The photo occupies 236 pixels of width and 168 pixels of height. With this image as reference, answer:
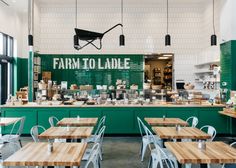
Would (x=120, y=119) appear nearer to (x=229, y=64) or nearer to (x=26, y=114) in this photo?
(x=26, y=114)

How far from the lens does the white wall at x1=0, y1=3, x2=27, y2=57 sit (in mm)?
10406

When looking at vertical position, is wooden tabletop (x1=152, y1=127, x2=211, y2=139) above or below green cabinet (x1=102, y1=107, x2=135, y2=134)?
above

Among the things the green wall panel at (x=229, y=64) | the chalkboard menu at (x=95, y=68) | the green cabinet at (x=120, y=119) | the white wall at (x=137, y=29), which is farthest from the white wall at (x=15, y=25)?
the green wall panel at (x=229, y=64)

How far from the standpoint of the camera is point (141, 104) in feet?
29.7

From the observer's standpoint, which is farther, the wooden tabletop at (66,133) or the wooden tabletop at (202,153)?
the wooden tabletop at (66,133)

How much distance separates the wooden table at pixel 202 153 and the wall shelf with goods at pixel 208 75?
6639 millimetres

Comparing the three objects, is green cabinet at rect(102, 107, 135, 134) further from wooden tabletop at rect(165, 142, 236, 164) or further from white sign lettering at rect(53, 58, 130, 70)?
wooden tabletop at rect(165, 142, 236, 164)

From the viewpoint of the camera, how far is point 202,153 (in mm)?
3631

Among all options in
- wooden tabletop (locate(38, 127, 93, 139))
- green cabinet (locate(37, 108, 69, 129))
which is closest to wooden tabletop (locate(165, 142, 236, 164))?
wooden tabletop (locate(38, 127, 93, 139))

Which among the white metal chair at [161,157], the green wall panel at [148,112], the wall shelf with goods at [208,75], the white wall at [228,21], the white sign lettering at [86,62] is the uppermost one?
the white wall at [228,21]

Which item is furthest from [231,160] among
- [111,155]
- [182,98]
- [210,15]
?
[210,15]

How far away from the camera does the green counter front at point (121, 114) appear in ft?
28.7

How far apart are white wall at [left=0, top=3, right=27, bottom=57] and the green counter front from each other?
342 cm

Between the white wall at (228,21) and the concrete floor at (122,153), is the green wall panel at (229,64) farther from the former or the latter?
the concrete floor at (122,153)
